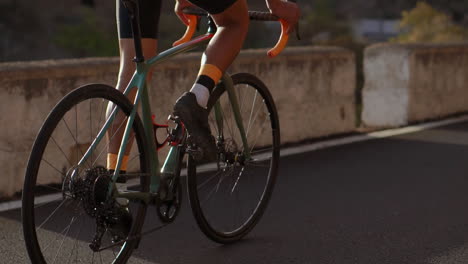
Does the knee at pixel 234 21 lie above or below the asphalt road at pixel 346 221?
above

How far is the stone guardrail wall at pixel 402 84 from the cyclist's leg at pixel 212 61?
600 centimetres

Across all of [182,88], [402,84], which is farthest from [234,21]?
[402,84]

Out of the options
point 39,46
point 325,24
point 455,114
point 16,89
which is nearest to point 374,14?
point 325,24

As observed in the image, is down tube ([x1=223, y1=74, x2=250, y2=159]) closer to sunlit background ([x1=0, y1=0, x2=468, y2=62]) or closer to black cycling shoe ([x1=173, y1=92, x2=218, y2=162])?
black cycling shoe ([x1=173, y1=92, x2=218, y2=162])

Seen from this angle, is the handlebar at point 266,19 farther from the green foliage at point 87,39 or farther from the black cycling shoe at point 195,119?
the green foliage at point 87,39

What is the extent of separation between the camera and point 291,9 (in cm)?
409

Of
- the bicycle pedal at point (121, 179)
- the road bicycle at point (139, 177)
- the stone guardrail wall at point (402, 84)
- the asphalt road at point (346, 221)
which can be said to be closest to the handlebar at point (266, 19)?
the road bicycle at point (139, 177)

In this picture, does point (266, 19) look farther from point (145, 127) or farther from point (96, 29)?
point (96, 29)

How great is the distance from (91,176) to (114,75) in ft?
9.84

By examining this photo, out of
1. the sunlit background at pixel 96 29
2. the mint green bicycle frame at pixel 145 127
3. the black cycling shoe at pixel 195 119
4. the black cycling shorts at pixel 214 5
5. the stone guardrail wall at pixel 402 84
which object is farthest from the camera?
the sunlit background at pixel 96 29

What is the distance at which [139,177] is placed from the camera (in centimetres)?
388

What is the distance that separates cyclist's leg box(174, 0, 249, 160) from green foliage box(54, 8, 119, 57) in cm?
4979

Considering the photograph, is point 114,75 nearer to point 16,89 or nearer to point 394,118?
point 16,89

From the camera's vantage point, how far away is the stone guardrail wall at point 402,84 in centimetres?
975
